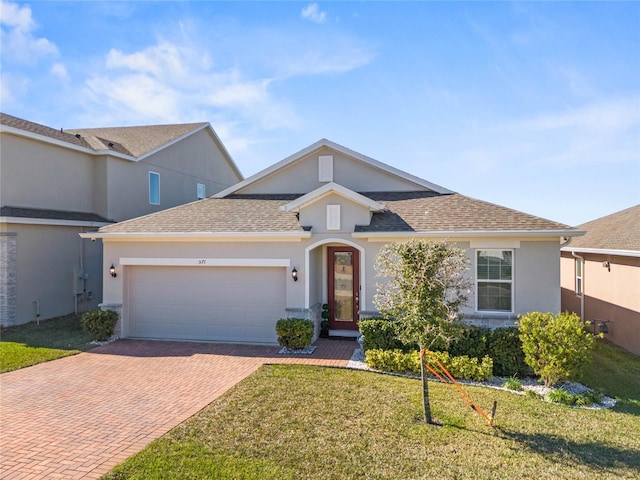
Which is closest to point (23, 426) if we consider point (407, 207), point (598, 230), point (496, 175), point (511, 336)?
point (511, 336)

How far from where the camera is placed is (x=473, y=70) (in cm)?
1288

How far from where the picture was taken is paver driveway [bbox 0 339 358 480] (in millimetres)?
5695

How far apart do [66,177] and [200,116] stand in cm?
920

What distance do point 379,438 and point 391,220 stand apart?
7.26 metres

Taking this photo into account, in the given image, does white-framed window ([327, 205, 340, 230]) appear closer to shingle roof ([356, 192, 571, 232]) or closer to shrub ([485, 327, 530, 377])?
shingle roof ([356, 192, 571, 232])

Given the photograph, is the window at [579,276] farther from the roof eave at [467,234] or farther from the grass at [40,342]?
the grass at [40,342]

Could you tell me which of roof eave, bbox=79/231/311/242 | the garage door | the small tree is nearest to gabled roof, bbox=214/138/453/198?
roof eave, bbox=79/231/311/242

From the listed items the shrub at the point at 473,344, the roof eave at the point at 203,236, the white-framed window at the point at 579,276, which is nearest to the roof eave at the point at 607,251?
the white-framed window at the point at 579,276

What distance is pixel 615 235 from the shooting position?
1474cm

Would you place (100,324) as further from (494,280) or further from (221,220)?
(494,280)

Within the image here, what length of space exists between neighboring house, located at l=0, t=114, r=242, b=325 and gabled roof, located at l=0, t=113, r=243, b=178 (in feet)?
0.16

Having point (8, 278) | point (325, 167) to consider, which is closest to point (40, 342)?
point (8, 278)

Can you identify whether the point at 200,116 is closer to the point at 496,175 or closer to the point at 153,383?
the point at 496,175

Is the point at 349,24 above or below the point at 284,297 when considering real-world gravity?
above
